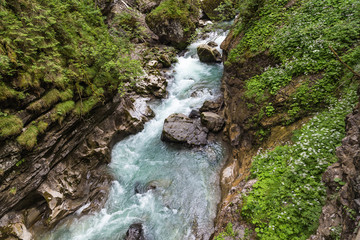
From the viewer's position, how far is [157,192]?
26.2ft

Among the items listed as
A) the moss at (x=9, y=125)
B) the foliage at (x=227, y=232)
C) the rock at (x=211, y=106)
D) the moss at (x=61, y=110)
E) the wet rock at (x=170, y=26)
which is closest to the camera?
the foliage at (x=227, y=232)

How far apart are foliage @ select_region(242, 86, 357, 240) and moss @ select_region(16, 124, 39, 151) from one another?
6858 mm

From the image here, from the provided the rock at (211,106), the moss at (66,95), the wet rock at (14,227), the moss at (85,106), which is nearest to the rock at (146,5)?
the rock at (211,106)

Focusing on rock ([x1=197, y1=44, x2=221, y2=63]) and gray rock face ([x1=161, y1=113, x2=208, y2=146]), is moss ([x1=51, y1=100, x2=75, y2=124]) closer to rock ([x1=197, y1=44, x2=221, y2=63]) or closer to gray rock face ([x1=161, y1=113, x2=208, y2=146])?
gray rock face ([x1=161, y1=113, x2=208, y2=146])

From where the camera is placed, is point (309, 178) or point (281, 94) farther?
point (281, 94)

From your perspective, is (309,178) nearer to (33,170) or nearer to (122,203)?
(122,203)

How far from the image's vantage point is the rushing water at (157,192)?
670 cm

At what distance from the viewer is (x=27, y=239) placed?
606cm

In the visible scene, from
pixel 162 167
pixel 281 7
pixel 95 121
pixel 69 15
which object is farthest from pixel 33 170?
pixel 281 7

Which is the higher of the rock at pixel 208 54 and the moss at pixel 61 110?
the moss at pixel 61 110

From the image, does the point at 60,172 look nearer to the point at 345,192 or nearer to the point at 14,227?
the point at 14,227

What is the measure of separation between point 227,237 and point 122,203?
4766 mm

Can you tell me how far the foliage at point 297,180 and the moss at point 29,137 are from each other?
6.86m

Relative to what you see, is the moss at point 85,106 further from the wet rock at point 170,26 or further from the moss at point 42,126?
the wet rock at point 170,26
